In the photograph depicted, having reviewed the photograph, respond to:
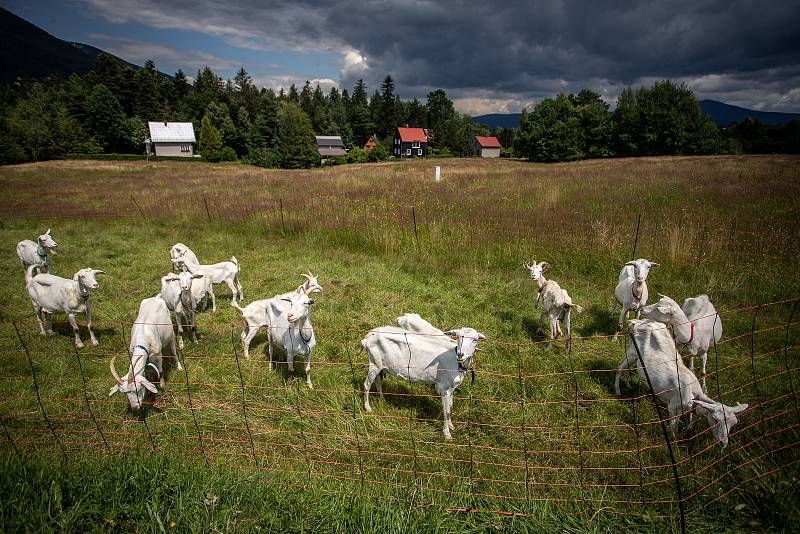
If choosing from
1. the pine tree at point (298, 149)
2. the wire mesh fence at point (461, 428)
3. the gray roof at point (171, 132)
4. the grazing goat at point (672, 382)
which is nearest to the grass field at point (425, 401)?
the wire mesh fence at point (461, 428)

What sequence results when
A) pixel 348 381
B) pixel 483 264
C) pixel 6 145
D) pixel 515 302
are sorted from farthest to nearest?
pixel 6 145 → pixel 483 264 → pixel 515 302 → pixel 348 381

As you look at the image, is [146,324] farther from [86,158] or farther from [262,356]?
[86,158]

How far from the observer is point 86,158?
54375 millimetres

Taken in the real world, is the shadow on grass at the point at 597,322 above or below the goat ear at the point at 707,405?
below

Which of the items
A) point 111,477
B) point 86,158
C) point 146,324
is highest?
point 86,158

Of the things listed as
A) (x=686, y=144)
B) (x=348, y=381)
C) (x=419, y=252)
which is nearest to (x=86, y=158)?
(x=419, y=252)

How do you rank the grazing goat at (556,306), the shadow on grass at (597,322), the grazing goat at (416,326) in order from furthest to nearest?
the shadow on grass at (597,322)
the grazing goat at (556,306)
the grazing goat at (416,326)

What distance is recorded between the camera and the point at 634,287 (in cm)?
714

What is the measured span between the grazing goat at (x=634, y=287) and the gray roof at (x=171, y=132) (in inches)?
2994

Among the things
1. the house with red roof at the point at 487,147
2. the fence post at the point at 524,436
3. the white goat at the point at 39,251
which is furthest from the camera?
the house with red roof at the point at 487,147

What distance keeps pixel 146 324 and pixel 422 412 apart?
14.5ft

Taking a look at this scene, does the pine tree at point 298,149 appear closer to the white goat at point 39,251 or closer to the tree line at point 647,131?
the tree line at point 647,131

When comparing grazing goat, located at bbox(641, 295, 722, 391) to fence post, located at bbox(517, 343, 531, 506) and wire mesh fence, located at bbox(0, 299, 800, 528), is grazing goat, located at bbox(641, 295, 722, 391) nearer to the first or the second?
wire mesh fence, located at bbox(0, 299, 800, 528)

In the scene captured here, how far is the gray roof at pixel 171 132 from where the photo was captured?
6462 centimetres
